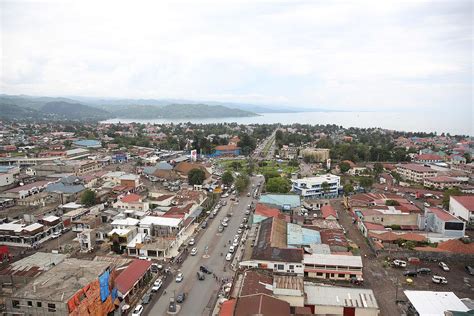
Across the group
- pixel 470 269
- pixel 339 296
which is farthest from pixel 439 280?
pixel 339 296

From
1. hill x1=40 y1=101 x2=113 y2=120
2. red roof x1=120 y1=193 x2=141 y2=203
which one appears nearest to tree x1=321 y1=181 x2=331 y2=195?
red roof x1=120 y1=193 x2=141 y2=203

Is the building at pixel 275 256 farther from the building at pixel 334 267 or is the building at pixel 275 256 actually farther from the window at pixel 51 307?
the window at pixel 51 307

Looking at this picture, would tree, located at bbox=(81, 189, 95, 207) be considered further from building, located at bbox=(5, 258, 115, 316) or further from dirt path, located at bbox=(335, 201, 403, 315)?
dirt path, located at bbox=(335, 201, 403, 315)

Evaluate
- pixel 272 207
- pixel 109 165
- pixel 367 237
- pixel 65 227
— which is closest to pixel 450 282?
pixel 367 237

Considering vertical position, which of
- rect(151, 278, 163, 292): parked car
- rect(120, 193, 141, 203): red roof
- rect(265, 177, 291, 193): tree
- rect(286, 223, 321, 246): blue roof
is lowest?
rect(151, 278, 163, 292): parked car

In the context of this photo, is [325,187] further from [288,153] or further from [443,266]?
[288,153]
